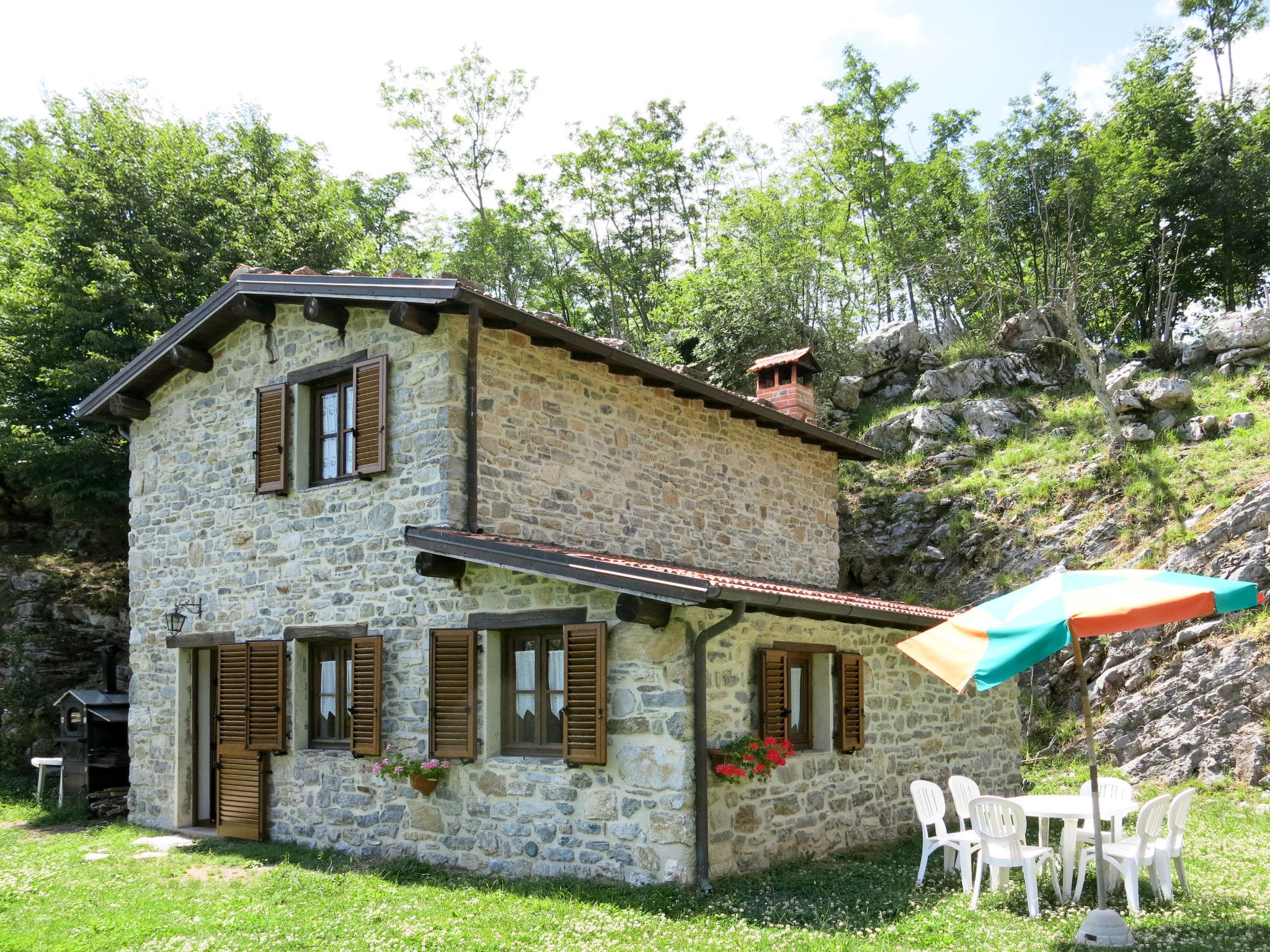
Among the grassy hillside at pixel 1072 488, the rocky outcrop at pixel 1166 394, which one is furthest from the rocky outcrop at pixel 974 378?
the rocky outcrop at pixel 1166 394

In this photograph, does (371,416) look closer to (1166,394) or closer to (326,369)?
(326,369)

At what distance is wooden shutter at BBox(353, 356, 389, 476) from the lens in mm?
9125

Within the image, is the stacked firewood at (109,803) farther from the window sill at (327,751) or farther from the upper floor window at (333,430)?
the upper floor window at (333,430)

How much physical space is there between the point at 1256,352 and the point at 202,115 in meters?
22.9

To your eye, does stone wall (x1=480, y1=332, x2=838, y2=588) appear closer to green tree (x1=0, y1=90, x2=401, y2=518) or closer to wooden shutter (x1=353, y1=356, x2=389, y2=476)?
wooden shutter (x1=353, y1=356, x2=389, y2=476)

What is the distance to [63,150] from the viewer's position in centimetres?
1814

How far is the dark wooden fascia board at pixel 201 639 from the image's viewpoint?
10.4 m

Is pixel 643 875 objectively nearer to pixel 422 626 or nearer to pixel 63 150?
pixel 422 626

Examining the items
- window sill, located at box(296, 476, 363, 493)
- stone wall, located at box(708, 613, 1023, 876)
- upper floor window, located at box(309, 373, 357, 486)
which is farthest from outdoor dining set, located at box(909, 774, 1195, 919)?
upper floor window, located at box(309, 373, 357, 486)

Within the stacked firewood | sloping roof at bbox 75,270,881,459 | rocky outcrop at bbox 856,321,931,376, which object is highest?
rocky outcrop at bbox 856,321,931,376

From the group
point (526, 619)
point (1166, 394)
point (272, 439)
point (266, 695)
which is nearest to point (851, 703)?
point (526, 619)

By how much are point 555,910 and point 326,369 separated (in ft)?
19.1

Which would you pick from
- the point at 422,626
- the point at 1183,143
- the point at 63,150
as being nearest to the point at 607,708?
the point at 422,626

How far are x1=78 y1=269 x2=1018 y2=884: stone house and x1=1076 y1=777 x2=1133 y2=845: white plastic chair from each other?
6.62 feet
